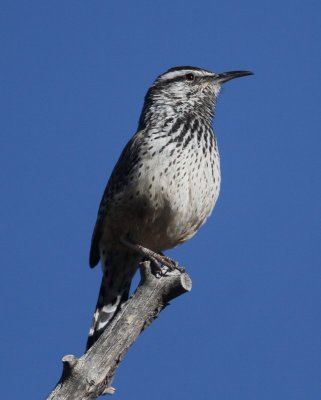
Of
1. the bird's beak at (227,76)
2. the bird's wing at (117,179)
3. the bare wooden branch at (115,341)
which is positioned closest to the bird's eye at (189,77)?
the bird's beak at (227,76)

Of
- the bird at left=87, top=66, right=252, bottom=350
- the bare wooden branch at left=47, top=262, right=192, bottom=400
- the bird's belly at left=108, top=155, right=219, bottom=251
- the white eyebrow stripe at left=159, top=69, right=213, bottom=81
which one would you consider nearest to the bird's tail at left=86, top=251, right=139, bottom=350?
the bird at left=87, top=66, right=252, bottom=350

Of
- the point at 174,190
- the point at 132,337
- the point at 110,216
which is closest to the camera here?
the point at 132,337

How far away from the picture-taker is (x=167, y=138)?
19.6ft

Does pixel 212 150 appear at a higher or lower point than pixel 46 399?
higher

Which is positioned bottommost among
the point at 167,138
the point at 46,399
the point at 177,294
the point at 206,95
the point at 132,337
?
the point at 46,399

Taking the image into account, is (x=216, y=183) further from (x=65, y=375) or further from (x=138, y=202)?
(x=65, y=375)

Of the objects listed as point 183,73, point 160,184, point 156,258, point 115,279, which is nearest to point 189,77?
point 183,73

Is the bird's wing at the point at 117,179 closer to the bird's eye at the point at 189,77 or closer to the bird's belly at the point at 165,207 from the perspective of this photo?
the bird's belly at the point at 165,207

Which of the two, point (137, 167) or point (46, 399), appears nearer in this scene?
point (46, 399)

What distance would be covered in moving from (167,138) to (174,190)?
48 centimetres

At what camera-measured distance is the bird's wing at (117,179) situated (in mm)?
6020

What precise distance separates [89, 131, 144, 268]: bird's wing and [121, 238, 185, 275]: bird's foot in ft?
0.99

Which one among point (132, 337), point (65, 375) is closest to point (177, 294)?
point (132, 337)

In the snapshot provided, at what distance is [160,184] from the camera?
226 inches
